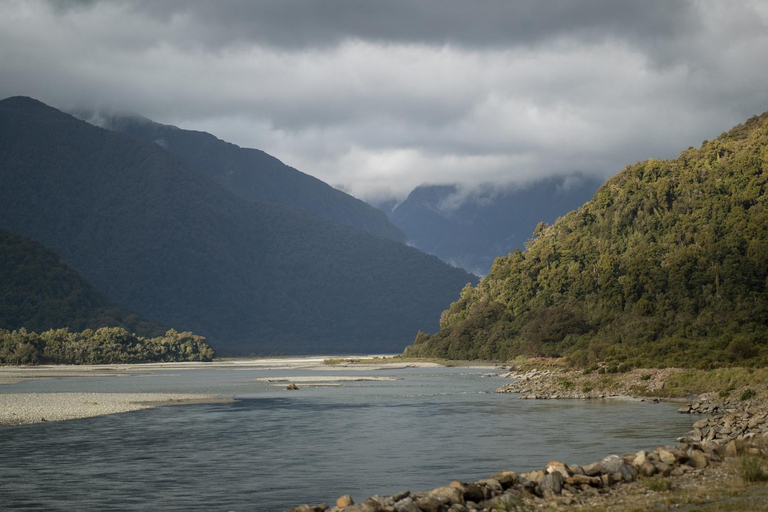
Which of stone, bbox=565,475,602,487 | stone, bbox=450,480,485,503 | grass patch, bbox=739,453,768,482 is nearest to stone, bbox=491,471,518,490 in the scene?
stone, bbox=450,480,485,503

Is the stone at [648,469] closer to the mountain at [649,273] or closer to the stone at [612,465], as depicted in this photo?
the stone at [612,465]

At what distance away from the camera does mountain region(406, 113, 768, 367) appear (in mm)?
122188

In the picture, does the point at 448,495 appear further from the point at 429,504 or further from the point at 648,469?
the point at 648,469

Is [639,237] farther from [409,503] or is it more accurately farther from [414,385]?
[409,503]

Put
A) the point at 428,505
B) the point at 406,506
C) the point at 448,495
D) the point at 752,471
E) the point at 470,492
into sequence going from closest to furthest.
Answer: the point at 406,506 < the point at 428,505 < the point at 448,495 < the point at 470,492 < the point at 752,471

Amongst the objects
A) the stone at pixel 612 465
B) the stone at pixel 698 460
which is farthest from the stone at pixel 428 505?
the stone at pixel 698 460

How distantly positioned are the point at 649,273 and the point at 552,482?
123997 mm

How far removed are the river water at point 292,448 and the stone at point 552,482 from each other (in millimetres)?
7984

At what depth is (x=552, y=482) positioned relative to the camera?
2564 centimetres

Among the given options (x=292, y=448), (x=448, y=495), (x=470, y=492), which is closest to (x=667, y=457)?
(x=470, y=492)

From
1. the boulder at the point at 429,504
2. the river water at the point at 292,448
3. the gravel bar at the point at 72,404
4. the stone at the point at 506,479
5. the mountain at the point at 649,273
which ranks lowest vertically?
the gravel bar at the point at 72,404

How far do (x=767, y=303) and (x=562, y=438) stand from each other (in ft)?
286

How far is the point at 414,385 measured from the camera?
105 meters

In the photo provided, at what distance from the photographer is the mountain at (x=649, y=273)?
122 m
